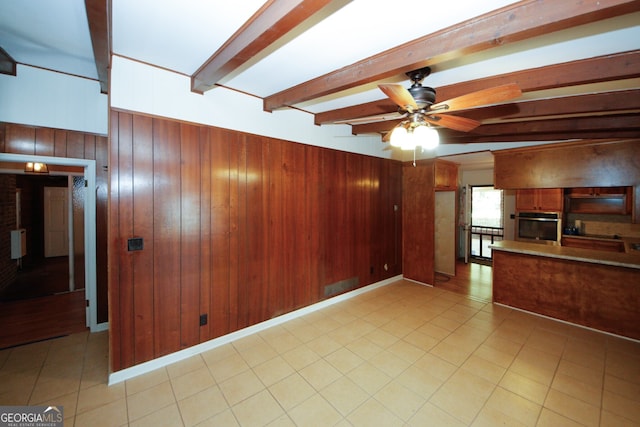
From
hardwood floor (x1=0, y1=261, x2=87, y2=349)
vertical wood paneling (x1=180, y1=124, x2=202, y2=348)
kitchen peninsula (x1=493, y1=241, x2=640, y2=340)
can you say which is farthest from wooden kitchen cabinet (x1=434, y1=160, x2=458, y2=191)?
hardwood floor (x1=0, y1=261, x2=87, y2=349)

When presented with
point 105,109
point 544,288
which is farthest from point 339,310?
point 105,109

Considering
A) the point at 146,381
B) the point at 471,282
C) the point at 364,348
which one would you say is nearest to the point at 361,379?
the point at 364,348

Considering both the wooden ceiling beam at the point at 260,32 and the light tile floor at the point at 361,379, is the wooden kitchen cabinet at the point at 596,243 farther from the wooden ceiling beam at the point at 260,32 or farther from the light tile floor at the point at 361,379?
the wooden ceiling beam at the point at 260,32

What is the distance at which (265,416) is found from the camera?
189cm

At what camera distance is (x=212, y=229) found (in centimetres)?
271

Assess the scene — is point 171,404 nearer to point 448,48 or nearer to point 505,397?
point 505,397

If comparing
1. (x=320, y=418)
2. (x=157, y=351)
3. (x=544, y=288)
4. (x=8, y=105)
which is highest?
(x=8, y=105)

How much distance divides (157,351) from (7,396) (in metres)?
1.05

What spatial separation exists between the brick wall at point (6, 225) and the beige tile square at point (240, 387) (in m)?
5.06

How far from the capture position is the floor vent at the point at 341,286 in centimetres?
389

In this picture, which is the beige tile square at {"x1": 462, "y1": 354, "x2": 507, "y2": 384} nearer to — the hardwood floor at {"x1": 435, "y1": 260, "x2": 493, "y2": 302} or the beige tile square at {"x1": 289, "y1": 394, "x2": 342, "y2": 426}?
the beige tile square at {"x1": 289, "y1": 394, "x2": 342, "y2": 426}

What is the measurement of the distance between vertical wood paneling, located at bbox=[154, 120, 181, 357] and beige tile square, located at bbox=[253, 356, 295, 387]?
0.92m

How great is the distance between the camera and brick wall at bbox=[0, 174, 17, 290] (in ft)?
14.3

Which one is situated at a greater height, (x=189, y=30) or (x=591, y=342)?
(x=189, y=30)
